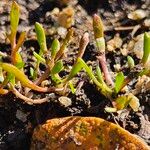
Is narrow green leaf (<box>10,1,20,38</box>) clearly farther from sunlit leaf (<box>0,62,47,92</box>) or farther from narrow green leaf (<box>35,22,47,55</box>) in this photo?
sunlit leaf (<box>0,62,47,92</box>)

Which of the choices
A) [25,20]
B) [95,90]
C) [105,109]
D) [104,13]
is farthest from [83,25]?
[105,109]

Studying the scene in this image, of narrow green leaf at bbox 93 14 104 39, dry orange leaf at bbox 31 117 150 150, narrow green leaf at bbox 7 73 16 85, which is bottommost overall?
dry orange leaf at bbox 31 117 150 150

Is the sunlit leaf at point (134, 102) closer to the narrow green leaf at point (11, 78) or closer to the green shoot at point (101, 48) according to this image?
the green shoot at point (101, 48)

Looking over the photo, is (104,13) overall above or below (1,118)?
above

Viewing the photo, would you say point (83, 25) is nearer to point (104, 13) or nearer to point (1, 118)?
point (104, 13)

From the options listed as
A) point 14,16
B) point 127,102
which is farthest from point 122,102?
point 14,16

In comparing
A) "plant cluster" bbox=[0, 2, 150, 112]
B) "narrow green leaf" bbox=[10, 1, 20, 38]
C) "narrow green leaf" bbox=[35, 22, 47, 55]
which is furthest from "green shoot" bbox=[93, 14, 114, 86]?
"narrow green leaf" bbox=[10, 1, 20, 38]
